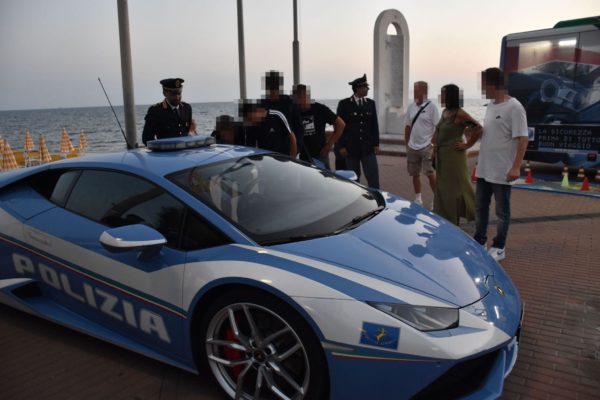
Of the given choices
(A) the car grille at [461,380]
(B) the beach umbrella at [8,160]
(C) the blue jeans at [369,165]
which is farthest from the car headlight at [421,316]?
(B) the beach umbrella at [8,160]

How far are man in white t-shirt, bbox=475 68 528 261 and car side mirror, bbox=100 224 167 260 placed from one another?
3.26 meters

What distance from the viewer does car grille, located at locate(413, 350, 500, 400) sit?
210 centimetres

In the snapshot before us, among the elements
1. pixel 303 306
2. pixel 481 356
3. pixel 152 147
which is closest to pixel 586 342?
pixel 481 356

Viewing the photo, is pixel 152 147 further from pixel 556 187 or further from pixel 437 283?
pixel 556 187

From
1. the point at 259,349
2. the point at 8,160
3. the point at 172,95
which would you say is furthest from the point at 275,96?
the point at 8,160

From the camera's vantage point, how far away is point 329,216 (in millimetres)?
2926

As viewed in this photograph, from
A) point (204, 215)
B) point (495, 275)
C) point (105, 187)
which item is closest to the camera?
point (204, 215)

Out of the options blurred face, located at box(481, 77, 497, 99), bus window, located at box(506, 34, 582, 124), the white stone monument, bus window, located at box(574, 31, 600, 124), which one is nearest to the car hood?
blurred face, located at box(481, 77, 497, 99)

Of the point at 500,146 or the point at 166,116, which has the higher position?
the point at 166,116

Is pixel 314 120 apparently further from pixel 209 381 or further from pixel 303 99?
pixel 209 381

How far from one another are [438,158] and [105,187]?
140 inches

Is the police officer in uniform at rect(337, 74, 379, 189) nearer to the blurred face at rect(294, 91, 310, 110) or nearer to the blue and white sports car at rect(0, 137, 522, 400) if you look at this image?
the blurred face at rect(294, 91, 310, 110)

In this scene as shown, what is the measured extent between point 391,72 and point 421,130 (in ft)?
Result: 37.6

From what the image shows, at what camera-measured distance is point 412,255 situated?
2600mm
